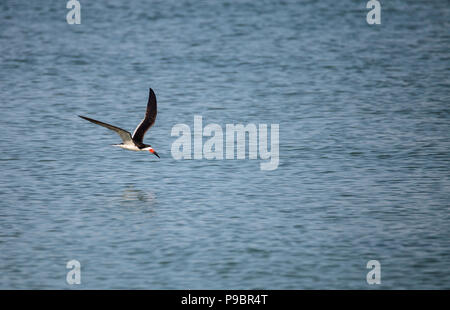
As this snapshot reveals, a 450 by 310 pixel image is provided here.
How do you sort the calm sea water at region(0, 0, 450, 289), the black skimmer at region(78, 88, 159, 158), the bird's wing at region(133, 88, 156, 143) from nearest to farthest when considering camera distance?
the calm sea water at region(0, 0, 450, 289) → the black skimmer at region(78, 88, 159, 158) → the bird's wing at region(133, 88, 156, 143)

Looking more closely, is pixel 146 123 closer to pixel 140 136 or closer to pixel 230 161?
pixel 140 136

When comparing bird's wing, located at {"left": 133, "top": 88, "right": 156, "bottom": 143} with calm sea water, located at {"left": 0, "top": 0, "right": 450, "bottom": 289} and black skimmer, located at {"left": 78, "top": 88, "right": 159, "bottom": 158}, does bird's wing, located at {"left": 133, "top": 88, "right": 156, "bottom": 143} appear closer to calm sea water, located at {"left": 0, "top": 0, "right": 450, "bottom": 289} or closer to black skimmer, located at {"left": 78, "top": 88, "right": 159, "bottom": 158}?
black skimmer, located at {"left": 78, "top": 88, "right": 159, "bottom": 158}

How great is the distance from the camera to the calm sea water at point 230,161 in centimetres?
1059

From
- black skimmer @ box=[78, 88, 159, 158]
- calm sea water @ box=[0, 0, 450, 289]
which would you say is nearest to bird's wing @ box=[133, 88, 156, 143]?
black skimmer @ box=[78, 88, 159, 158]

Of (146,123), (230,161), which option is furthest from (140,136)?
(230,161)

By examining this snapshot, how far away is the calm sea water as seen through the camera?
10586mm

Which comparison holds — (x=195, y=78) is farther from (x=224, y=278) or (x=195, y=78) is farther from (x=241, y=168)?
(x=224, y=278)

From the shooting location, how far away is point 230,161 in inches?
575

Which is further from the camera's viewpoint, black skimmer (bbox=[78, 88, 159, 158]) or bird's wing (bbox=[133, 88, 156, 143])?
bird's wing (bbox=[133, 88, 156, 143])

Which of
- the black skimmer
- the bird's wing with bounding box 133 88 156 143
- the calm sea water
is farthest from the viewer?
the bird's wing with bounding box 133 88 156 143

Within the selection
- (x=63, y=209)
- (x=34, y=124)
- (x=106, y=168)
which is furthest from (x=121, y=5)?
(x=63, y=209)

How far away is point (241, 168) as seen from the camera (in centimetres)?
1425

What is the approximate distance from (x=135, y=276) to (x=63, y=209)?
2.72m

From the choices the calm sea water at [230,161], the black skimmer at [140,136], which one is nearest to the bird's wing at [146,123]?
the black skimmer at [140,136]
